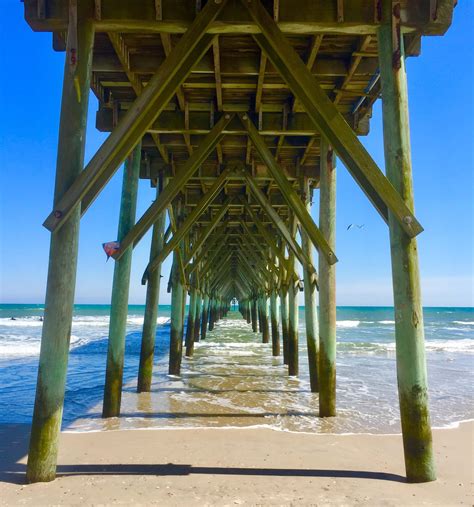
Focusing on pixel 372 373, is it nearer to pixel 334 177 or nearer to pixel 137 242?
pixel 334 177

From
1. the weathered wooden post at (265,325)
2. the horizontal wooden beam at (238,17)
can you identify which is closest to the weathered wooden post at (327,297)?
the horizontal wooden beam at (238,17)

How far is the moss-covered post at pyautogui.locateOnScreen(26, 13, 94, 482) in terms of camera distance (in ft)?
11.3

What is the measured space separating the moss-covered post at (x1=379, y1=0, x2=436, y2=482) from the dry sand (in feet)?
1.04

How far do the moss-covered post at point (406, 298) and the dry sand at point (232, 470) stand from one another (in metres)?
0.32

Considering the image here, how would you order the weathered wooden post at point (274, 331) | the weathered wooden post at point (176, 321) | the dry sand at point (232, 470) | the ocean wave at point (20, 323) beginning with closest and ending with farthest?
1. the dry sand at point (232, 470)
2. the weathered wooden post at point (176, 321)
3. the weathered wooden post at point (274, 331)
4. the ocean wave at point (20, 323)

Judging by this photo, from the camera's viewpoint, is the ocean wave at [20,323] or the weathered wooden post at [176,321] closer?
the weathered wooden post at [176,321]

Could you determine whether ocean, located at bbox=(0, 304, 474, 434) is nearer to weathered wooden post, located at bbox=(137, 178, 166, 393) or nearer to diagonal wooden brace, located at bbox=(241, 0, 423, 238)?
weathered wooden post, located at bbox=(137, 178, 166, 393)

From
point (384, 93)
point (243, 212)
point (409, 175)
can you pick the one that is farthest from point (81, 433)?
point (243, 212)

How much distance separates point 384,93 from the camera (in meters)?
3.93

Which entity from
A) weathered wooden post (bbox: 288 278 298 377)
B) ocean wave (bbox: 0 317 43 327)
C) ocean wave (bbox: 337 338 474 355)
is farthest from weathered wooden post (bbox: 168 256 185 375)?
ocean wave (bbox: 0 317 43 327)

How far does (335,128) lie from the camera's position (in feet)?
12.3

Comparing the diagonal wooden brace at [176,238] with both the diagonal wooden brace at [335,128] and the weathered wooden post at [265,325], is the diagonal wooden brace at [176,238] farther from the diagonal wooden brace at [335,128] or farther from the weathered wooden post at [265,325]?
the weathered wooden post at [265,325]

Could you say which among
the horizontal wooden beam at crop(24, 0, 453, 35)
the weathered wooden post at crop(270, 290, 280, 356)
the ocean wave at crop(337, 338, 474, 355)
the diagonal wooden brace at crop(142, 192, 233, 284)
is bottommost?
the ocean wave at crop(337, 338, 474, 355)

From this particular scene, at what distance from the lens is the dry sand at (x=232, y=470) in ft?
10.4
